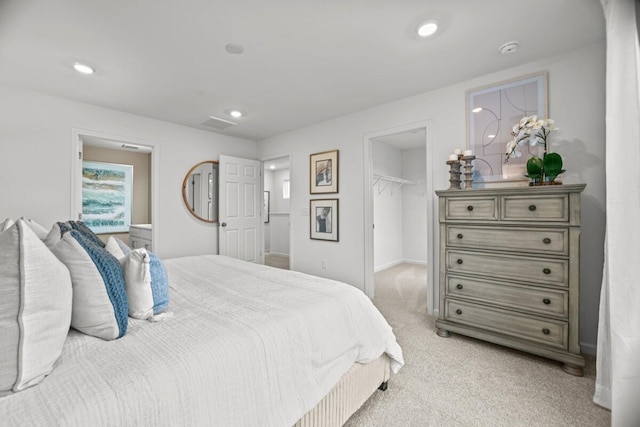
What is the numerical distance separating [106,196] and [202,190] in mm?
Answer: 2331

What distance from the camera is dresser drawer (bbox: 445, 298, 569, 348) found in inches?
77.9

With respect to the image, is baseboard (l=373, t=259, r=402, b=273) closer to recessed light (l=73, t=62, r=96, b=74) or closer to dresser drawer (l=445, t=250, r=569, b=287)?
dresser drawer (l=445, t=250, r=569, b=287)

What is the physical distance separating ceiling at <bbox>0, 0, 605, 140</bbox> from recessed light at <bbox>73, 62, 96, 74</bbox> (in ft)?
0.14

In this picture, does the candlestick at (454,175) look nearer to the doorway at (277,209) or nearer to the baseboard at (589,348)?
the baseboard at (589,348)

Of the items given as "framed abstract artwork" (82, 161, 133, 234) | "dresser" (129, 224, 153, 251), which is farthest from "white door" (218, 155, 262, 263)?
"framed abstract artwork" (82, 161, 133, 234)

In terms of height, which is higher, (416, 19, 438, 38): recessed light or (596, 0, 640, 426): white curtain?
(416, 19, 438, 38): recessed light

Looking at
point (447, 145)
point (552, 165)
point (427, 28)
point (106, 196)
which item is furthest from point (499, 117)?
point (106, 196)

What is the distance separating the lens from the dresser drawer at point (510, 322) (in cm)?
198

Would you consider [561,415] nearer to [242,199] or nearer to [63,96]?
[242,199]

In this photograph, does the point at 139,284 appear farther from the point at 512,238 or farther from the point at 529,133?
the point at 529,133

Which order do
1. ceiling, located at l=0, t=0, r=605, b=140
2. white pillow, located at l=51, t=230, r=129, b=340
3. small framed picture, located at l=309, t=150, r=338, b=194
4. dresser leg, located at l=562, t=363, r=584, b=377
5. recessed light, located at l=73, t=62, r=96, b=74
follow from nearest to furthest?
white pillow, located at l=51, t=230, r=129, b=340, ceiling, located at l=0, t=0, r=605, b=140, dresser leg, located at l=562, t=363, r=584, b=377, recessed light, located at l=73, t=62, r=96, b=74, small framed picture, located at l=309, t=150, r=338, b=194

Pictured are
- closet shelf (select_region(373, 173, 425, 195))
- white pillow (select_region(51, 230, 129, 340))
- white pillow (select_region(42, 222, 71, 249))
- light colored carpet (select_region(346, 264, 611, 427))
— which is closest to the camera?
white pillow (select_region(51, 230, 129, 340))

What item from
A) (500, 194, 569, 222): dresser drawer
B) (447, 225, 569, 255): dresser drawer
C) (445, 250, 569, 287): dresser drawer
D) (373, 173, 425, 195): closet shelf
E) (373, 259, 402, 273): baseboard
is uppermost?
(373, 173, 425, 195): closet shelf

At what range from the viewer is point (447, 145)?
2893 mm
